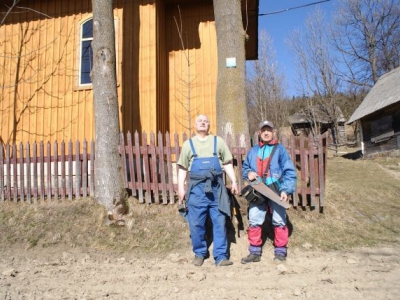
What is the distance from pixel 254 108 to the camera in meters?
33.1

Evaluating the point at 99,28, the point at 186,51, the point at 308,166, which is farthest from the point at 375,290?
the point at 186,51

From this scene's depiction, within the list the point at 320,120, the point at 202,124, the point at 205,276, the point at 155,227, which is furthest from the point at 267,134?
the point at 320,120

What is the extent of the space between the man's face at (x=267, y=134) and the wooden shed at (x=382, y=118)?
47.4ft

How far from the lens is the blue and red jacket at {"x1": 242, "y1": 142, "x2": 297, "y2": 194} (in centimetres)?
394

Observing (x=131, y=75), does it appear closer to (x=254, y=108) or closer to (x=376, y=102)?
(x=376, y=102)

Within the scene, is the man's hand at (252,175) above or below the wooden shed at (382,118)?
below

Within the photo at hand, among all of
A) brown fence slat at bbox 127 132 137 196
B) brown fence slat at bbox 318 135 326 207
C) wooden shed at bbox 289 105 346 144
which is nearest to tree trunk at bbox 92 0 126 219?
brown fence slat at bbox 127 132 137 196

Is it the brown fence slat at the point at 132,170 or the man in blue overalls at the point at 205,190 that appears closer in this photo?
the man in blue overalls at the point at 205,190

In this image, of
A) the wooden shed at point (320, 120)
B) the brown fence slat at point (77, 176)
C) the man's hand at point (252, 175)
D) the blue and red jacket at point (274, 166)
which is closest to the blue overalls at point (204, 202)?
A: the man's hand at point (252, 175)

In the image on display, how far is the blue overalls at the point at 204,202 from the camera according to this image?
155 inches

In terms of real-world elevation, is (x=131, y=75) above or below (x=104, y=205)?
above

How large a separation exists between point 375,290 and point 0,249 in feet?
17.0

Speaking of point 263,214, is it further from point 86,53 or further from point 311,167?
point 86,53

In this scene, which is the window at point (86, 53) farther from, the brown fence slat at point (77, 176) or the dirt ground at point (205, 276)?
the dirt ground at point (205, 276)
